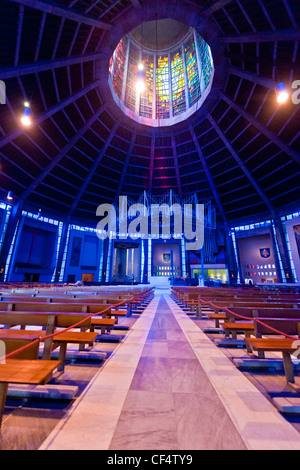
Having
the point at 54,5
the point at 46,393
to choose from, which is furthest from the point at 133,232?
the point at 46,393

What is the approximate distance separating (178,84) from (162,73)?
133 inches

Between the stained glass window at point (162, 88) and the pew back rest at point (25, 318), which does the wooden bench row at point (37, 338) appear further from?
the stained glass window at point (162, 88)

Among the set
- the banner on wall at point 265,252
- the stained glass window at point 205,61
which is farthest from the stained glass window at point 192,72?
the banner on wall at point 265,252

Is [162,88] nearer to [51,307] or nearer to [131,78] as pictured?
[131,78]

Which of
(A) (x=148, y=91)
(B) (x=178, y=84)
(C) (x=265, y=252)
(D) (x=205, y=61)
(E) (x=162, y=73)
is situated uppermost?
(E) (x=162, y=73)

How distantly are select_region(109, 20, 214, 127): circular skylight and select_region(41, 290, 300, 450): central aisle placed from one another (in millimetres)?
23762

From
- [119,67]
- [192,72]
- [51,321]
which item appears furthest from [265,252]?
[51,321]

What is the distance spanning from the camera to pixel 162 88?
25.7m

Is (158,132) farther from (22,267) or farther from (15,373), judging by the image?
(15,373)

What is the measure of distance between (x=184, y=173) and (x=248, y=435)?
2757 cm

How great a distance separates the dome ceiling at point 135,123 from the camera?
40.2ft

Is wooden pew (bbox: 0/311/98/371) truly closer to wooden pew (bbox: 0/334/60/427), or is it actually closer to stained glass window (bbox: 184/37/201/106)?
wooden pew (bbox: 0/334/60/427)

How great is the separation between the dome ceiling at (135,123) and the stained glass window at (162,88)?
3.38m

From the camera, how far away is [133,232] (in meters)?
30.2
